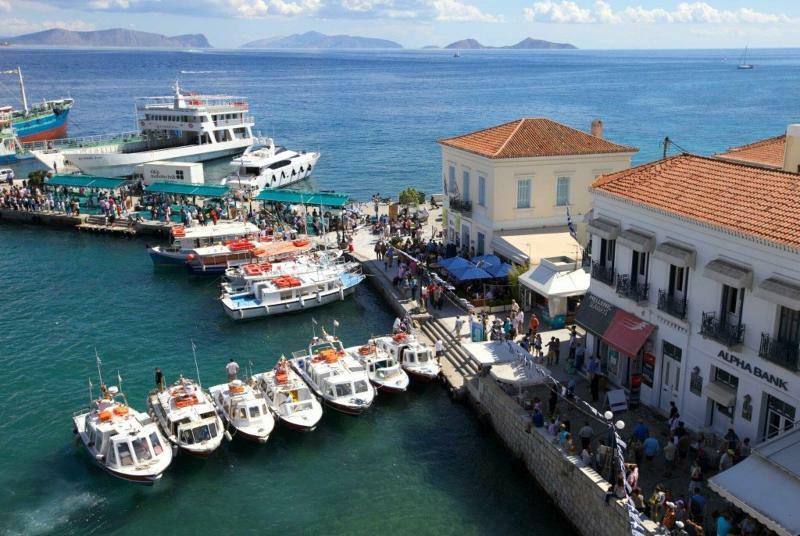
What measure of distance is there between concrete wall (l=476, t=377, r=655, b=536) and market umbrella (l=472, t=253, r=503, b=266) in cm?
999

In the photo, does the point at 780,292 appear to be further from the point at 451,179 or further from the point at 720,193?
the point at 451,179

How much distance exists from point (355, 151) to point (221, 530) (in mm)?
77229

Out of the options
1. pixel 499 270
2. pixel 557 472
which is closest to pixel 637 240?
pixel 557 472

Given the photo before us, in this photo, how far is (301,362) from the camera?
29.7 metres

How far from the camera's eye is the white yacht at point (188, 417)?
2431cm

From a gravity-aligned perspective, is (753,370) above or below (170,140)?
above

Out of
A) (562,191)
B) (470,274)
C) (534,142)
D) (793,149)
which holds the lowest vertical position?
(470,274)

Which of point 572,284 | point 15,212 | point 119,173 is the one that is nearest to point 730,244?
point 572,284

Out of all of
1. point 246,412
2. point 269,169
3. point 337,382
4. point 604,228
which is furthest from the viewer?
point 269,169

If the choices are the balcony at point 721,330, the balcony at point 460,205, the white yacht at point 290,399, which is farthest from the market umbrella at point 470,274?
the balcony at point 721,330

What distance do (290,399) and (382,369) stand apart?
12.4ft

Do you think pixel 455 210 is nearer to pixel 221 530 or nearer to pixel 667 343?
pixel 667 343

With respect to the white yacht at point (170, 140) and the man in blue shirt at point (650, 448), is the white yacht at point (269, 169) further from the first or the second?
the man in blue shirt at point (650, 448)

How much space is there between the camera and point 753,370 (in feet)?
65.7
